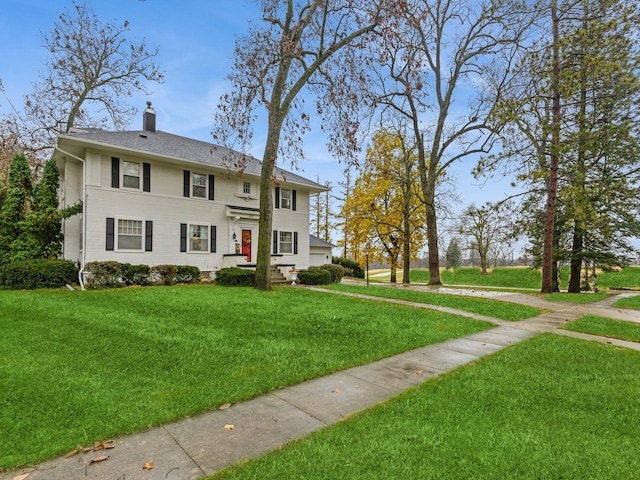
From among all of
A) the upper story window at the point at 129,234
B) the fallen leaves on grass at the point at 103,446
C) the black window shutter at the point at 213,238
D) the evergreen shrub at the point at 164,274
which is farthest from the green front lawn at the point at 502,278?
the fallen leaves on grass at the point at 103,446

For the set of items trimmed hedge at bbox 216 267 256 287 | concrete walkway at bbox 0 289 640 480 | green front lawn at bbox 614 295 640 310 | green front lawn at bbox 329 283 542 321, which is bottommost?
green front lawn at bbox 614 295 640 310

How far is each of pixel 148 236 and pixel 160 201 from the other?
1.55m

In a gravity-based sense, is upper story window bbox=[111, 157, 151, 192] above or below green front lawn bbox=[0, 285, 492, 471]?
above

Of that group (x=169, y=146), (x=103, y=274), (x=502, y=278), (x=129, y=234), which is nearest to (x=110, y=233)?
(x=129, y=234)

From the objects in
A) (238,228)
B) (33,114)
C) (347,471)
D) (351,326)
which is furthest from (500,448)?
(33,114)

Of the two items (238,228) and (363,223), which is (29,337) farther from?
(363,223)

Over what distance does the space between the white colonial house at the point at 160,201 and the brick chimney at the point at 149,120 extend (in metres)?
0.05

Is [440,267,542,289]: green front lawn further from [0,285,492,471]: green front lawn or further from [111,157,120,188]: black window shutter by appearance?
[111,157,120,188]: black window shutter

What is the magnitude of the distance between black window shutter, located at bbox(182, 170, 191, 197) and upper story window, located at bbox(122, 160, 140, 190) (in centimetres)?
184

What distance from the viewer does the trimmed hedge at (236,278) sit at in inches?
531

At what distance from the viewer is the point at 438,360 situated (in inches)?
196

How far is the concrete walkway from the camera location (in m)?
2.37

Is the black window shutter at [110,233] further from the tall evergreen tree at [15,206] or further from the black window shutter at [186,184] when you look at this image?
the tall evergreen tree at [15,206]

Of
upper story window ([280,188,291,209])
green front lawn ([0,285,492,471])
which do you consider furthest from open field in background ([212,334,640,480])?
upper story window ([280,188,291,209])
